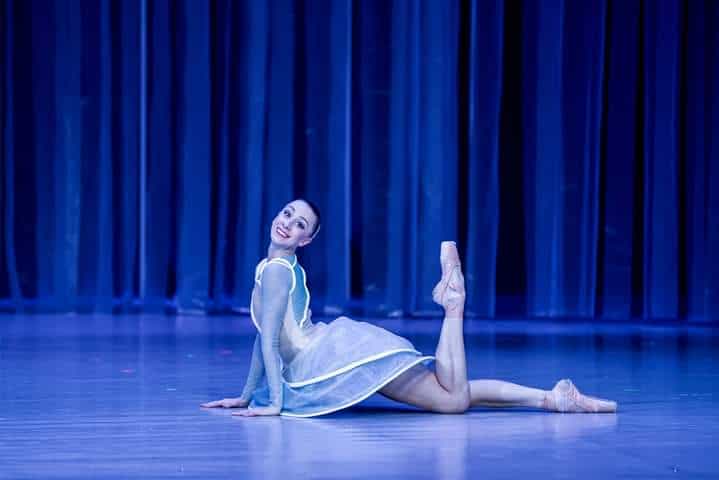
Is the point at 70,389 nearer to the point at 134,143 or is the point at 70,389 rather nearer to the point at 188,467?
the point at 188,467

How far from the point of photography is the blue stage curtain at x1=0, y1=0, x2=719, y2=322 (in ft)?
24.8

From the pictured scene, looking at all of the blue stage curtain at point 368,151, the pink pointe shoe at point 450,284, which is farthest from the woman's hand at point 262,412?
the blue stage curtain at point 368,151

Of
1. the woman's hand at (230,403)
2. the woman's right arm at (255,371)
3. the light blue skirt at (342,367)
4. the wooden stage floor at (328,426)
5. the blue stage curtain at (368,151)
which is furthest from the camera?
the blue stage curtain at (368,151)

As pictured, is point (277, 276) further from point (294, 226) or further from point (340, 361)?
point (340, 361)

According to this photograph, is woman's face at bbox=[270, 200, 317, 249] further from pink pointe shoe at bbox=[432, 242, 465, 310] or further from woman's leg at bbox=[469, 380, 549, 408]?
woman's leg at bbox=[469, 380, 549, 408]

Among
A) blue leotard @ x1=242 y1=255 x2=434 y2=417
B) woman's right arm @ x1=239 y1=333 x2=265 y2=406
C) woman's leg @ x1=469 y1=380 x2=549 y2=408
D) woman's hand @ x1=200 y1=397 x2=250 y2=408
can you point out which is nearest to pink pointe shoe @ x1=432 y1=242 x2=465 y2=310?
blue leotard @ x1=242 y1=255 x2=434 y2=417

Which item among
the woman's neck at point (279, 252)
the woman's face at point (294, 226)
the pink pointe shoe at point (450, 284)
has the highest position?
the woman's face at point (294, 226)

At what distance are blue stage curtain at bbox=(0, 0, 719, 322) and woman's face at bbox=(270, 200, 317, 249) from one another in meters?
4.01

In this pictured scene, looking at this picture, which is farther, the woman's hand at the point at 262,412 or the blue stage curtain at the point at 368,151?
the blue stage curtain at the point at 368,151

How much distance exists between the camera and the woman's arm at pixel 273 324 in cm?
350

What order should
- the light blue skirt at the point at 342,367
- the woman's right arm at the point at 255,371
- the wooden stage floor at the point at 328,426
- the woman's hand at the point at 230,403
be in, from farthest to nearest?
the woman's hand at the point at 230,403 < the woman's right arm at the point at 255,371 < the light blue skirt at the point at 342,367 < the wooden stage floor at the point at 328,426

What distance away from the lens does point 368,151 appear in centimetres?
768

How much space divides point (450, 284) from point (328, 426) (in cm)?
55

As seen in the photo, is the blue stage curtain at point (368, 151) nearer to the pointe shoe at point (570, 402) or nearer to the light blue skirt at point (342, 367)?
the pointe shoe at point (570, 402)
